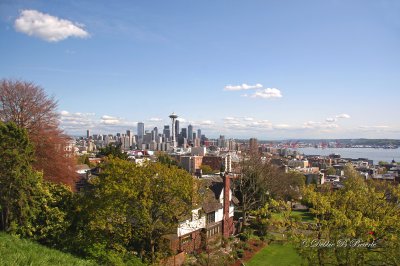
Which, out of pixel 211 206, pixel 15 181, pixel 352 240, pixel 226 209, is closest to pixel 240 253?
pixel 211 206

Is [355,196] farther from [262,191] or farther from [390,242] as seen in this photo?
[262,191]

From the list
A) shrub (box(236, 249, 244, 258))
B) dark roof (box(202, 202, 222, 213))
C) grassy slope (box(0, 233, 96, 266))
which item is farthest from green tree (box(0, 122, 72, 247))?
shrub (box(236, 249, 244, 258))

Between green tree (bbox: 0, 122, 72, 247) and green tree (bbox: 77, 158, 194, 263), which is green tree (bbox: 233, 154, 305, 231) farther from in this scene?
green tree (bbox: 0, 122, 72, 247)

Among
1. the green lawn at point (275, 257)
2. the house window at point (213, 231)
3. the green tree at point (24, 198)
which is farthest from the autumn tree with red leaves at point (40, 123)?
the green lawn at point (275, 257)

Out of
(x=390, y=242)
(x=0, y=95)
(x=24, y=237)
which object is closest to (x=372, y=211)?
(x=390, y=242)

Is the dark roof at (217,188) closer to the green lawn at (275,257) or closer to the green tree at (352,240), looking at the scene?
the green lawn at (275,257)
